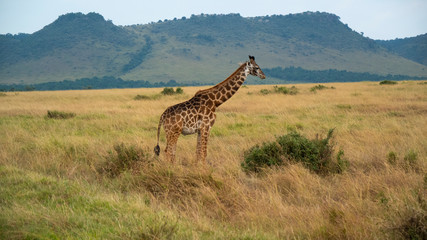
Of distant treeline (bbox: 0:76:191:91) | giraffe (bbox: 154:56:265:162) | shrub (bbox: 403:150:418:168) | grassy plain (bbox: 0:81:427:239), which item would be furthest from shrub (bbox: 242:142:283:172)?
distant treeline (bbox: 0:76:191:91)

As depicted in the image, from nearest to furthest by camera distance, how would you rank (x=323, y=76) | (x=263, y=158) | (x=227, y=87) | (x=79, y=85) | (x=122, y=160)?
(x=122, y=160), (x=263, y=158), (x=227, y=87), (x=79, y=85), (x=323, y=76)

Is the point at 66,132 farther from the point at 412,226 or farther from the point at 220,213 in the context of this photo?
the point at 412,226

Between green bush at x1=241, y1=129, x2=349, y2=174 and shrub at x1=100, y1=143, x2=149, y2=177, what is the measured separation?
2.16 metres

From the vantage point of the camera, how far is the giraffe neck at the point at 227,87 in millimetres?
7661

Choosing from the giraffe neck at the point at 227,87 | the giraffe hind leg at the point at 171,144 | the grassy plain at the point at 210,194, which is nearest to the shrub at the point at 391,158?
the grassy plain at the point at 210,194

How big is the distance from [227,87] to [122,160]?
2662 millimetres

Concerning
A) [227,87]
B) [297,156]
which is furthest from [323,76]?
[297,156]

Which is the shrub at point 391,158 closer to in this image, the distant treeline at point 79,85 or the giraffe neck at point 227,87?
the giraffe neck at point 227,87

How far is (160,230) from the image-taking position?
4059 mm

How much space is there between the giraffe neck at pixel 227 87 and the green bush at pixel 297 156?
4.23ft

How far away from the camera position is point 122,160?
7.32 metres

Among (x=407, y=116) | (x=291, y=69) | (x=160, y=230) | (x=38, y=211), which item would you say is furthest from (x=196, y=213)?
(x=291, y=69)

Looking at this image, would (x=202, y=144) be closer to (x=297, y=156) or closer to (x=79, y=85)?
(x=297, y=156)

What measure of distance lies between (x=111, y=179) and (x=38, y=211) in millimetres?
2332
